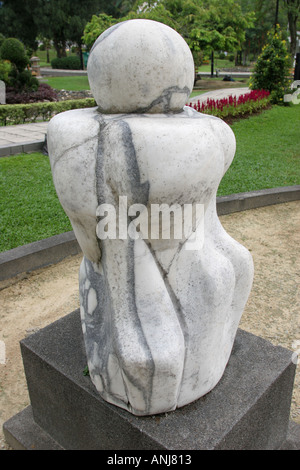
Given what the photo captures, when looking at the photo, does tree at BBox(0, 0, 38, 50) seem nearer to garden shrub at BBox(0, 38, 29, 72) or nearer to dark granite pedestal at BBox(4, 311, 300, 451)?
garden shrub at BBox(0, 38, 29, 72)

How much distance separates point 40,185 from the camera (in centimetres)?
607

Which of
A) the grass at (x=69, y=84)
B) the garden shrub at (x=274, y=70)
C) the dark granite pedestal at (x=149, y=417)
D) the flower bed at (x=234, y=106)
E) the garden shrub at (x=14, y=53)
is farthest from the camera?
the grass at (x=69, y=84)

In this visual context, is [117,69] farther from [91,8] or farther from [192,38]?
[91,8]

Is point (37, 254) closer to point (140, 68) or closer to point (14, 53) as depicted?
point (140, 68)

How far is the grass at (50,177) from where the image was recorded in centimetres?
477

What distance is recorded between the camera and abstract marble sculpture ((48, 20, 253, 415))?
1537 millimetres

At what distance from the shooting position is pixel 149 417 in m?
1.83

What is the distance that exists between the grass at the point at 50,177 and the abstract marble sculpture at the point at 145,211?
2.83 meters

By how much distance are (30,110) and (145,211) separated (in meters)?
10.6

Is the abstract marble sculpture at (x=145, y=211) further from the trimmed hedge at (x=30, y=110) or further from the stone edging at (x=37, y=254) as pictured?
the trimmed hedge at (x=30, y=110)

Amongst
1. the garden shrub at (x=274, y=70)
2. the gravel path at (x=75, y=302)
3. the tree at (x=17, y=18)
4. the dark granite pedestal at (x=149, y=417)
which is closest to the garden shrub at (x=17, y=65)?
the garden shrub at (x=274, y=70)

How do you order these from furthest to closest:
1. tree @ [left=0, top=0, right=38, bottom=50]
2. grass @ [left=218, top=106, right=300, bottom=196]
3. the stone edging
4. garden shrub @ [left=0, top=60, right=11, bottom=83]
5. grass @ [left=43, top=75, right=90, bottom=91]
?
tree @ [left=0, top=0, right=38, bottom=50] → grass @ [left=43, top=75, right=90, bottom=91] → garden shrub @ [left=0, top=60, right=11, bottom=83] → grass @ [left=218, top=106, right=300, bottom=196] → the stone edging

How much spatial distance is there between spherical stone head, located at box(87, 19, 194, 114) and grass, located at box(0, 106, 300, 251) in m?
3.01

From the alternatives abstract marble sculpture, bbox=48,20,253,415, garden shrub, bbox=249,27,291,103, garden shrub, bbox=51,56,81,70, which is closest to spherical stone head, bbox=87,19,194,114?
abstract marble sculpture, bbox=48,20,253,415
